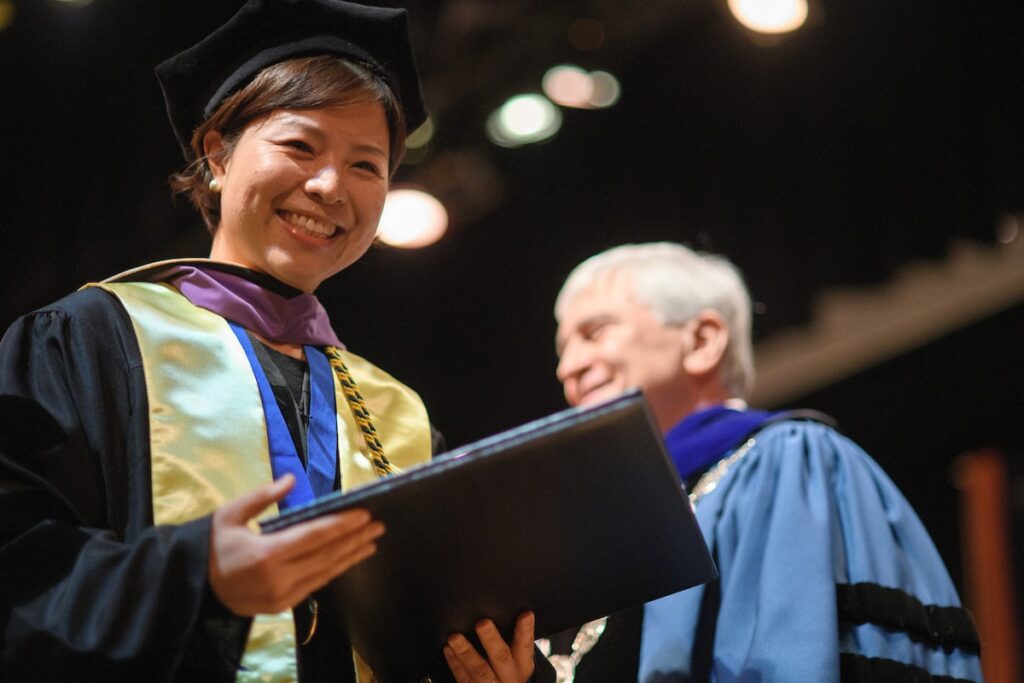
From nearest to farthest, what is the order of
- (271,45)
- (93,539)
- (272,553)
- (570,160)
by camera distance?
1. (272,553)
2. (93,539)
3. (271,45)
4. (570,160)

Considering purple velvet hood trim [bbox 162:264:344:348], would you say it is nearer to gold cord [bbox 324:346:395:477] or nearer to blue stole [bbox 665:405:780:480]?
gold cord [bbox 324:346:395:477]

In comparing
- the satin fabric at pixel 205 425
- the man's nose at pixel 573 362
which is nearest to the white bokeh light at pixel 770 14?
the man's nose at pixel 573 362

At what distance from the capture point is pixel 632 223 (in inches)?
200

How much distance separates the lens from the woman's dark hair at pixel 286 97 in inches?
77.7

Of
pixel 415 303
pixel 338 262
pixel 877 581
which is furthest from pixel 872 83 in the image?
pixel 338 262

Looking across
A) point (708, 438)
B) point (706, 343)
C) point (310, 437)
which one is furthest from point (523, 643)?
point (706, 343)

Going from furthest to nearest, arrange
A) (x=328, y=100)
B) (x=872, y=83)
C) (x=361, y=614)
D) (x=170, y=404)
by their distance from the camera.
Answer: (x=872, y=83) → (x=328, y=100) → (x=170, y=404) → (x=361, y=614)

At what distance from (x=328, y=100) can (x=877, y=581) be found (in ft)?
4.73

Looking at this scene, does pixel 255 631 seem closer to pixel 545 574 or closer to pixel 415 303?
pixel 545 574

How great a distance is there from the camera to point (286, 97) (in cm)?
197

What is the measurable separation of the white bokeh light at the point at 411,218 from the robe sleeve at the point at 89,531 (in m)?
2.92

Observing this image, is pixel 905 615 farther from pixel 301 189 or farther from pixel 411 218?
pixel 411 218

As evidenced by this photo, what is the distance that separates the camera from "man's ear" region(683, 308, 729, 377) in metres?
3.33

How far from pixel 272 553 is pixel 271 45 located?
3.29 feet
